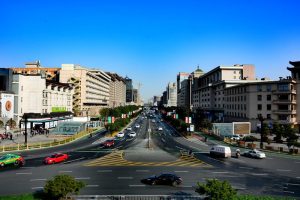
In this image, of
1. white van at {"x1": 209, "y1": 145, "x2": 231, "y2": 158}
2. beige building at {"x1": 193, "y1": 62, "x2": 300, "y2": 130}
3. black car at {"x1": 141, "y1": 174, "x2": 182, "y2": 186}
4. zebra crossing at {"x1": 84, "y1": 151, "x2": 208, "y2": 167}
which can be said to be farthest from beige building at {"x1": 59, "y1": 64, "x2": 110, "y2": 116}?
black car at {"x1": 141, "y1": 174, "x2": 182, "y2": 186}

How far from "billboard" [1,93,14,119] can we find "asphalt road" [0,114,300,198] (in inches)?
1402

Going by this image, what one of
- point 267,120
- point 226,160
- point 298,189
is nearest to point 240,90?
point 267,120

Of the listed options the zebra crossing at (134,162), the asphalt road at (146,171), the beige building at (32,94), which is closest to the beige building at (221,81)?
the beige building at (32,94)

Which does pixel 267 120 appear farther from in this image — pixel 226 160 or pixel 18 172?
pixel 18 172

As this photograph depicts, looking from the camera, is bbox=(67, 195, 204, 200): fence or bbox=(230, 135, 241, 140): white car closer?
bbox=(67, 195, 204, 200): fence

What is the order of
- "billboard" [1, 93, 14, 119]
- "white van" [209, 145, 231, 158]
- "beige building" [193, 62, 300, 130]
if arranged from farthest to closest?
"beige building" [193, 62, 300, 130] < "billboard" [1, 93, 14, 119] < "white van" [209, 145, 231, 158]

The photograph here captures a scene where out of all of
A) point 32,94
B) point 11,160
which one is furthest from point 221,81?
point 11,160

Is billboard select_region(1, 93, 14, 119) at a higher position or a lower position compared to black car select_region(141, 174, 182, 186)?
higher

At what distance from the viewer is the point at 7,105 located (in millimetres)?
84875

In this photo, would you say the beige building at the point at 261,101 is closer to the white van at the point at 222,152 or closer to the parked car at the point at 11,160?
the white van at the point at 222,152

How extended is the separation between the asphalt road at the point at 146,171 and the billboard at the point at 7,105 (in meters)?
35.6

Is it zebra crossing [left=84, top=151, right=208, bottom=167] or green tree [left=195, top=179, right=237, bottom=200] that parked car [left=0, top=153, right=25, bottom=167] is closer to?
zebra crossing [left=84, top=151, right=208, bottom=167]

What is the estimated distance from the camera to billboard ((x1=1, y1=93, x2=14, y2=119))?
8356 cm

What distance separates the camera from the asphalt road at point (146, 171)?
101 feet
